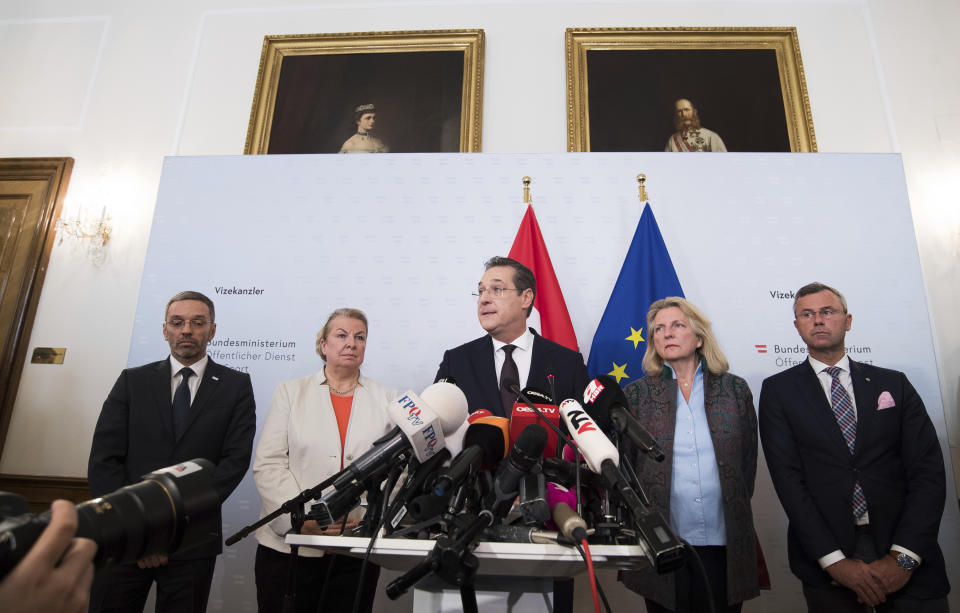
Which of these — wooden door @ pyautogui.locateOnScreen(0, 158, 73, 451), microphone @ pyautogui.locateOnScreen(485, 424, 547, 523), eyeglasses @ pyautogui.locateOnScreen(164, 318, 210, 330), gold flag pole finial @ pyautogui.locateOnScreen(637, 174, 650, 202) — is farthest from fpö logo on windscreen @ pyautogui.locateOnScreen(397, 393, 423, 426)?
wooden door @ pyautogui.locateOnScreen(0, 158, 73, 451)

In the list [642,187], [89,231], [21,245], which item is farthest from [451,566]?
[21,245]

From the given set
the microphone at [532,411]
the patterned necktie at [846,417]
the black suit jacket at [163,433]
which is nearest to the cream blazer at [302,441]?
the black suit jacket at [163,433]

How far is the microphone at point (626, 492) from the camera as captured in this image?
3.37 ft

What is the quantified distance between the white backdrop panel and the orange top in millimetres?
551

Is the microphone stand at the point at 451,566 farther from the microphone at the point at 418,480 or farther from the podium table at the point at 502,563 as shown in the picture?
the microphone at the point at 418,480

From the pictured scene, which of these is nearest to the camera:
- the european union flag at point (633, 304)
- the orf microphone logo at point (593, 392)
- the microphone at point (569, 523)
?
the microphone at point (569, 523)

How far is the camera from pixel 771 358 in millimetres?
3225

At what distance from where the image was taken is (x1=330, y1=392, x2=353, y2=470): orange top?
8.68 feet

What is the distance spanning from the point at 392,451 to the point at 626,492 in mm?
542

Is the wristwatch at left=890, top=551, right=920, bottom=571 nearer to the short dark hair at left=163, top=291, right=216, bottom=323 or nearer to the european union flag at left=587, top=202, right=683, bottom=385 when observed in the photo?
the european union flag at left=587, top=202, right=683, bottom=385

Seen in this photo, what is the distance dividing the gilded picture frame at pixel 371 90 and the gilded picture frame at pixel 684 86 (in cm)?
81

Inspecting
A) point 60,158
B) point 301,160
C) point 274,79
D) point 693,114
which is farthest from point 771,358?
point 60,158

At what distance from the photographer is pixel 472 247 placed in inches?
139

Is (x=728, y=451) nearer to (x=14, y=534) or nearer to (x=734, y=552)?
(x=734, y=552)
